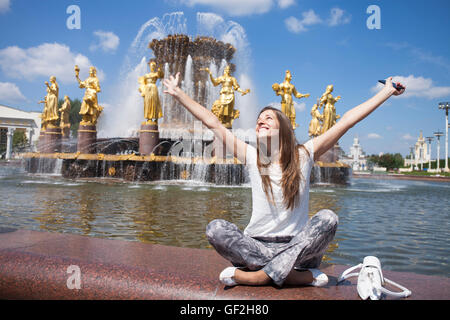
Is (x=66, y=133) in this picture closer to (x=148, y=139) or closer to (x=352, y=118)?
(x=148, y=139)

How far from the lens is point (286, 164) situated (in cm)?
220

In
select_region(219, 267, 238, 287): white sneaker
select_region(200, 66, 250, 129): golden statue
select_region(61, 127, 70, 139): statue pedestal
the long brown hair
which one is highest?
select_region(200, 66, 250, 129): golden statue

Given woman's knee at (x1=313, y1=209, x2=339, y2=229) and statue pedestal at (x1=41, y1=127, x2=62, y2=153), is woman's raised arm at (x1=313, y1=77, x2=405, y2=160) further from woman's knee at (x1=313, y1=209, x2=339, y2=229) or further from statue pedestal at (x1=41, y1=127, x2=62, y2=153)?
statue pedestal at (x1=41, y1=127, x2=62, y2=153)

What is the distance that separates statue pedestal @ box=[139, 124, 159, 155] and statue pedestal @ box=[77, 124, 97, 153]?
10.3 ft

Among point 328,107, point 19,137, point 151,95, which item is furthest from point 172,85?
point 19,137

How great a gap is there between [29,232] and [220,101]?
40.2ft

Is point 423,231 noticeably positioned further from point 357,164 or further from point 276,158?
point 357,164

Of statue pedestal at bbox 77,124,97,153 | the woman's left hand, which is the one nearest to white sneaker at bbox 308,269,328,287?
the woman's left hand

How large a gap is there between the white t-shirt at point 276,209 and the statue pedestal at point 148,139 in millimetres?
12964

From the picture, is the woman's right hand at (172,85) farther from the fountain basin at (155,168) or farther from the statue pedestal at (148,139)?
the statue pedestal at (148,139)

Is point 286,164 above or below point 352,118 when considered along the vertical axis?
below

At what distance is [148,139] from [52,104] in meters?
→ 8.68

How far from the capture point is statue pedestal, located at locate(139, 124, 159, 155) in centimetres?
1482

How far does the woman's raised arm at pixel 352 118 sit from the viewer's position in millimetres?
2234
